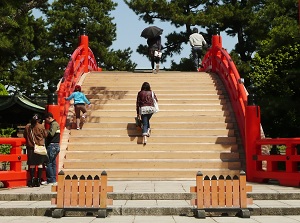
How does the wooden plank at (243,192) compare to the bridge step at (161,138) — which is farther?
the bridge step at (161,138)

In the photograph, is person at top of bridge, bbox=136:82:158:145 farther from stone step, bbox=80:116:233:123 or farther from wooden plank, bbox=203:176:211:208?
wooden plank, bbox=203:176:211:208

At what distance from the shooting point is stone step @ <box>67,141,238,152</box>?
38.8 feet

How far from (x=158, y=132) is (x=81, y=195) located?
5558 millimetres

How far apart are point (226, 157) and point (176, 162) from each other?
4.39 ft

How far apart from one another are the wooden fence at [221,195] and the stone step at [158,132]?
526 cm

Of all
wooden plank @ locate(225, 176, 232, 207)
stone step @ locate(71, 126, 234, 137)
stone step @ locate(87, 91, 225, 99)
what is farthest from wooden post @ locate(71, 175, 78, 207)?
stone step @ locate(87, 91, 225, 99)

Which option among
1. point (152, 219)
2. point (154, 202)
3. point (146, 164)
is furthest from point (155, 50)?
point (152, 219)

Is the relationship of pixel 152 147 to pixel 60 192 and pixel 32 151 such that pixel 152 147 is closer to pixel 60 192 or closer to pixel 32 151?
pixel 32 151

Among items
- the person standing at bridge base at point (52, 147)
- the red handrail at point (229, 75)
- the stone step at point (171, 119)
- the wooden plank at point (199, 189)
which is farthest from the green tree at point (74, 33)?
the wooden plank at point (199, 189)

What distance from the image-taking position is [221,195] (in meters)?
7.17

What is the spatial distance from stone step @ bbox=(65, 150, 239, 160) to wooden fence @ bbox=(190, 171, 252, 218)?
14.0 feet

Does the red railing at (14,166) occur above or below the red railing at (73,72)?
below

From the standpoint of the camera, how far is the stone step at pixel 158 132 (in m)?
12.4

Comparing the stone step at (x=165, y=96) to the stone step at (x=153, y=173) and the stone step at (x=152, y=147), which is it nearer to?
the stone step at (x=152, y=147)
